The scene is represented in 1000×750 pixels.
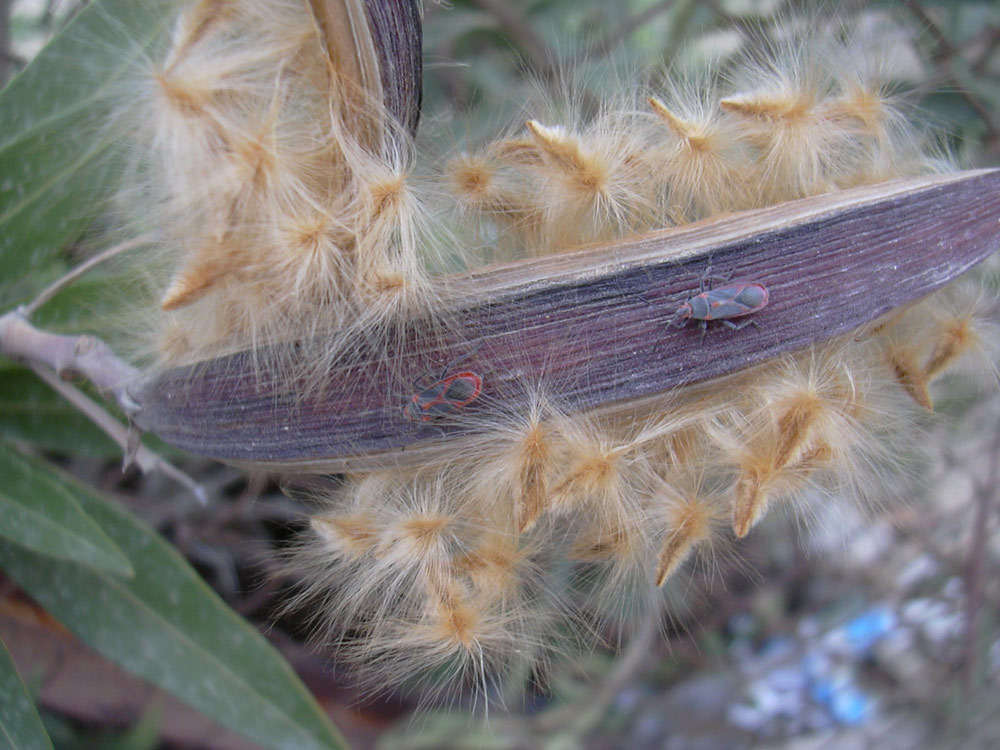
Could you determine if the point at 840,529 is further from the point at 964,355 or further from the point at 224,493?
the point at 224,493

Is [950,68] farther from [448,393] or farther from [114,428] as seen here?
[114,428]

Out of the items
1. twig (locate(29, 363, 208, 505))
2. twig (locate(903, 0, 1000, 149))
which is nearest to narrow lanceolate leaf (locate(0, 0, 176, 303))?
twig (locate(29, 363, 208, 505))

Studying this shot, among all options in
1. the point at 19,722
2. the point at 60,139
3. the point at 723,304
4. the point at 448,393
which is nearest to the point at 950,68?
the point at 723,304

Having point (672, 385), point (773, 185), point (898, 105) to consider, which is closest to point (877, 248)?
point (773, 185)

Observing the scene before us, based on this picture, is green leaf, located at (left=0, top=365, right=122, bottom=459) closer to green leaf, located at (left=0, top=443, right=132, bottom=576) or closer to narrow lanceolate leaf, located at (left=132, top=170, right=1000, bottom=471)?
green leaf, located at (left=0, top=443, right=132, bottom=576)

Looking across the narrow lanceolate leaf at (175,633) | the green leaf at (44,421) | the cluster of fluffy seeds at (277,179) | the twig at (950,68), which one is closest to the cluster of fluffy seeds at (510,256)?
the cluster of fluffy seeds at (277,179)

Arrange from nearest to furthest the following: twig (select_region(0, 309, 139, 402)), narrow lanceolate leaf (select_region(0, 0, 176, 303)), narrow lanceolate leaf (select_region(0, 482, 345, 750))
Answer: twig (select_region(0, 309, 139, 402)) < narrow lanceolate leaf (select_region(0, 0, 176, 303)) < narrow lanceolate leaf (select_region(0, 482, 345, 750))
